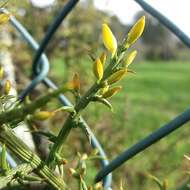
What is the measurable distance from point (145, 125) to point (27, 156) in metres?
8.72

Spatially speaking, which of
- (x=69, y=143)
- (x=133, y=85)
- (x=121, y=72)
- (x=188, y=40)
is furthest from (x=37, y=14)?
(x=133, y=85)

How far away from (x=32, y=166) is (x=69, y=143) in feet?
6.87

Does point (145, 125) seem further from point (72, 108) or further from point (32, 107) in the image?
point (32, 107)

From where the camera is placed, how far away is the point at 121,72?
398mm

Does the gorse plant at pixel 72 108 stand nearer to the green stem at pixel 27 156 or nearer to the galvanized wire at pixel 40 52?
the green stem at pixel 27 156

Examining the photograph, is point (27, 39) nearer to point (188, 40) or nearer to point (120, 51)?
point (188, 40)

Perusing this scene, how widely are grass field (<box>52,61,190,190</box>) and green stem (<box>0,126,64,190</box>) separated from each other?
0.08 meters

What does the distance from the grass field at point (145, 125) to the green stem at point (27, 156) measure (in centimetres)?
8

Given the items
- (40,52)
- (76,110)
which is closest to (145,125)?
(40,52)

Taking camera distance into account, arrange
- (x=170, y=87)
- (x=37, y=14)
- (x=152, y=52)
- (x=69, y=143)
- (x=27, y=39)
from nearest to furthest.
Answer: (x=27, y=39)
(x=69, y=143)
(x=37, y=14)
(x=170, y=87)
(x=152, y=52)

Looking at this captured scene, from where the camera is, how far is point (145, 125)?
909cm

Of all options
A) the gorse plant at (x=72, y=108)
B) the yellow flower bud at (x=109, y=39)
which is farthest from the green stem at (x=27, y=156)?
the yellow flower bud at (x=109, y=39)

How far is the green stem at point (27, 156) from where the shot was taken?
1.34 ft

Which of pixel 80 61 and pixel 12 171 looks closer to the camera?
pixel 12 171
